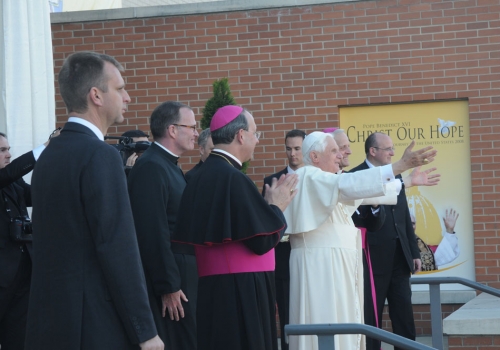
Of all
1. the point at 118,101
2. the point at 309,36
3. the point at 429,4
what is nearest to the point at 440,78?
the point at 429,4

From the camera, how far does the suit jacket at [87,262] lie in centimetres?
315

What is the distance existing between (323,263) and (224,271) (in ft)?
4.50

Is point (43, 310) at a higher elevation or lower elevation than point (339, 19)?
lower

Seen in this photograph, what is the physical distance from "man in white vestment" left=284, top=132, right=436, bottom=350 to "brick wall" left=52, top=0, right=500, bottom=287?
3.32 meters

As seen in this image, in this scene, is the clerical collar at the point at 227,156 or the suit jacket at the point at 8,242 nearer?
the clerical collar at the point at 227,156

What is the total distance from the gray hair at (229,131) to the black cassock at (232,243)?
19 centimetres

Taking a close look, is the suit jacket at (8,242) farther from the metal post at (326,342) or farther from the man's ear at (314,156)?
the metal post at (326,342)

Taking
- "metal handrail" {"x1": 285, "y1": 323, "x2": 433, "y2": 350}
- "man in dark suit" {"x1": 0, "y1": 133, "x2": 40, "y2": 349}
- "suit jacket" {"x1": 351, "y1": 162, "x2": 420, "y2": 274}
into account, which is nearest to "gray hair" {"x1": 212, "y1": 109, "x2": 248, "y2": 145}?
"metal handrail" {"x1": 285, "y1": 323, "x2": 433, "y2": 350}

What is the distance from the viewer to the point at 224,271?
455 cm

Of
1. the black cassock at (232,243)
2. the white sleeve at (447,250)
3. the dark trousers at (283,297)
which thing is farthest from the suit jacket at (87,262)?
the white sleeve at (447,250)

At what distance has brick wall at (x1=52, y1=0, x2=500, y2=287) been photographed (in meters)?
8.84

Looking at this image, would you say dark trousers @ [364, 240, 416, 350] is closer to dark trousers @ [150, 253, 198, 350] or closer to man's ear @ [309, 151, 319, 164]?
man's ear @ [309, 151, 319, 164]

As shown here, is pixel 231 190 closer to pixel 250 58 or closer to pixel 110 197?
pixel 110 197

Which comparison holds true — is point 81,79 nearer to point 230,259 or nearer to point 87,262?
point 87,262
